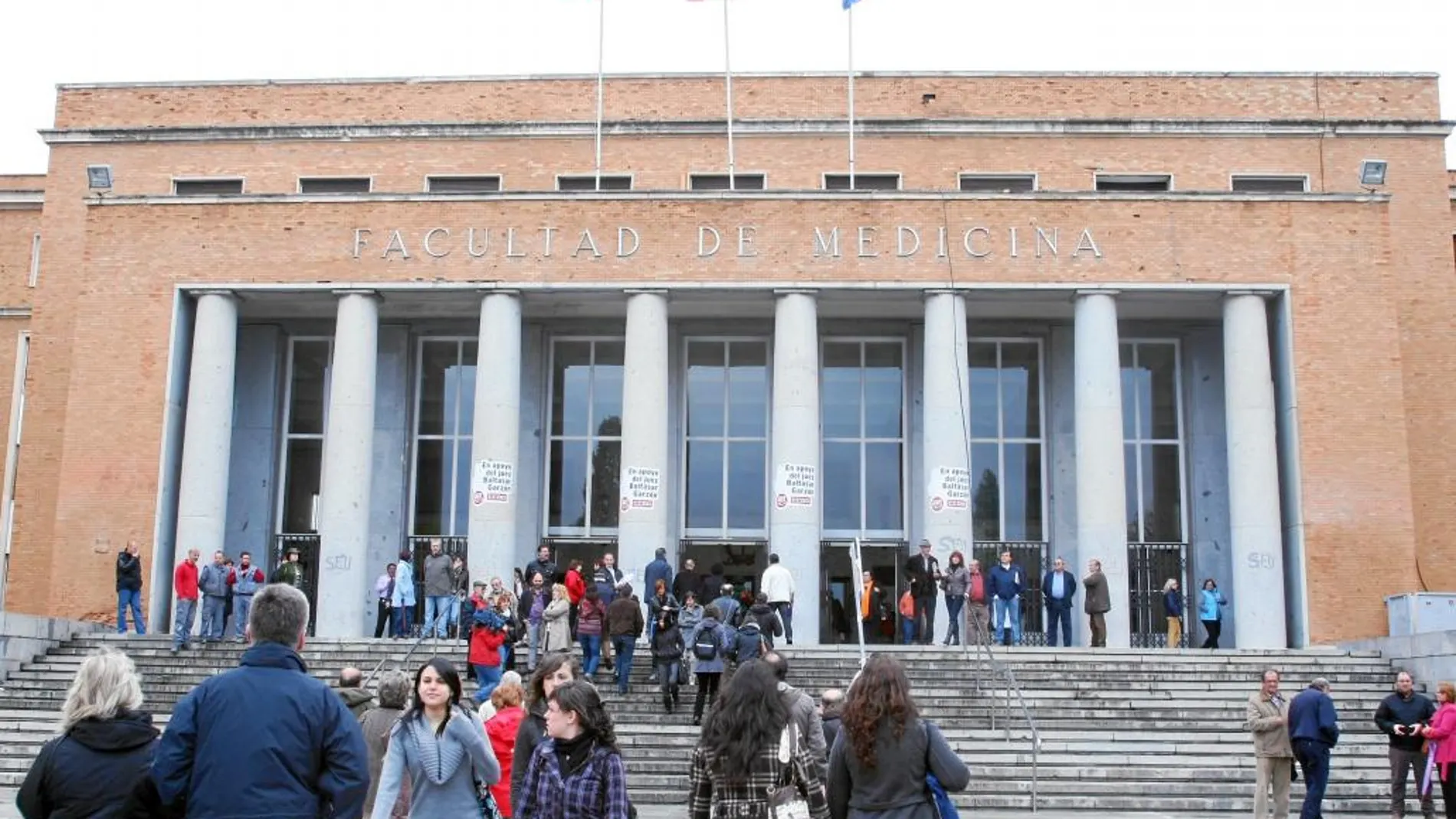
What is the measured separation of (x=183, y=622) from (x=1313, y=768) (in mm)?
15991

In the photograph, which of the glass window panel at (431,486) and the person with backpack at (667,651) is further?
the glass window panel at (431,486)

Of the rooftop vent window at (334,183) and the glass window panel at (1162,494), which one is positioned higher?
the rooftop vent window at (334,183)

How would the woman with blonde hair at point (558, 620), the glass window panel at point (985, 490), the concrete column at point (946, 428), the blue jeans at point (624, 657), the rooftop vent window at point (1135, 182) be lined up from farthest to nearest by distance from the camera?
1. the rooftop vent window at point (1135, 182)
2. the glass window panel at point (985, 490)
3. the concrete column at point (946, 428)
4. the woman with blonde hair at point (558, 620)
5. the blue jeans at point (624, 657)

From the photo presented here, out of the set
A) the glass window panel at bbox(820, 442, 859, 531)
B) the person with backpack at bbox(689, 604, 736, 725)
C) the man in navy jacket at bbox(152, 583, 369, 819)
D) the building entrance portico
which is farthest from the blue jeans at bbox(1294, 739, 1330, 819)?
the glass window panel at bbox(820, 442, 859, 531)

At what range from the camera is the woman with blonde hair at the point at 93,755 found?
18.4ft

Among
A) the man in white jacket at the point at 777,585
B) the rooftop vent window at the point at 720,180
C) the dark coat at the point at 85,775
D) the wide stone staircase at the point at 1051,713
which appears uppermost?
the rooftop vent window at the point at 720,180

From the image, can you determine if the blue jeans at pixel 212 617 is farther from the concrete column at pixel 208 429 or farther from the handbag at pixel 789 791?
the handbag at pixel 789 791

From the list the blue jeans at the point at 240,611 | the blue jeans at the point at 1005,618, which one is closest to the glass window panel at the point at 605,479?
the blue jeans at the point at 240,611

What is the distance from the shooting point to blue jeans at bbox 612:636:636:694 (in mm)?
19328

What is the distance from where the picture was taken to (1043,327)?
1125 inches

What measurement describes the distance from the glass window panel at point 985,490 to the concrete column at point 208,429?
13.1m

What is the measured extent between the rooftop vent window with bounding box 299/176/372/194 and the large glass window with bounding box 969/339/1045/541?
12489 mm

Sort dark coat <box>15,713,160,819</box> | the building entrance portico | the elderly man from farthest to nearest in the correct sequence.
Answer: the building entrance portico
the elderly man
dark coat <box>15,713,160,819</box>

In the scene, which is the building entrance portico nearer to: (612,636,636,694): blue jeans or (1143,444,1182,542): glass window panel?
(1143,444,1182,542): glass window panel
